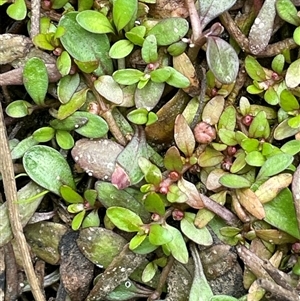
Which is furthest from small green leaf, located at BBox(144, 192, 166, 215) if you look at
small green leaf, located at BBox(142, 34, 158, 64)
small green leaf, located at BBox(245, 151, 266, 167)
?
small green leaf, located at BBox(142, 34, 158, 64)

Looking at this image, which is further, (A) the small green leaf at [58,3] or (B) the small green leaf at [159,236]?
(A) the small green leaf at [58,3]

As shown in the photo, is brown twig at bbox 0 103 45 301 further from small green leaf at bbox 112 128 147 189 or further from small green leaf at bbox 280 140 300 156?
small green leaf at bbox 280 140 300 156

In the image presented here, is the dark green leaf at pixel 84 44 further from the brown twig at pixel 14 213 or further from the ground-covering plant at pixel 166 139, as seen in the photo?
the brown twig at pixel 14 213

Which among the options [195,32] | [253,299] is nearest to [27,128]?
[195,32]

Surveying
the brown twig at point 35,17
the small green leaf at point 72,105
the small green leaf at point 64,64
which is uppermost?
the brown twig at point 35,17

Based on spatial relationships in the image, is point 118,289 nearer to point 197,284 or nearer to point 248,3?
point 197,284

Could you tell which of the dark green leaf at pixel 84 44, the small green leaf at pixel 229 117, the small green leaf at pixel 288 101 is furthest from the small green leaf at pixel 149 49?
the small green leaf at pixel 288 101

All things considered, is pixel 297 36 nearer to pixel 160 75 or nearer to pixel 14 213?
pixel 160 75
